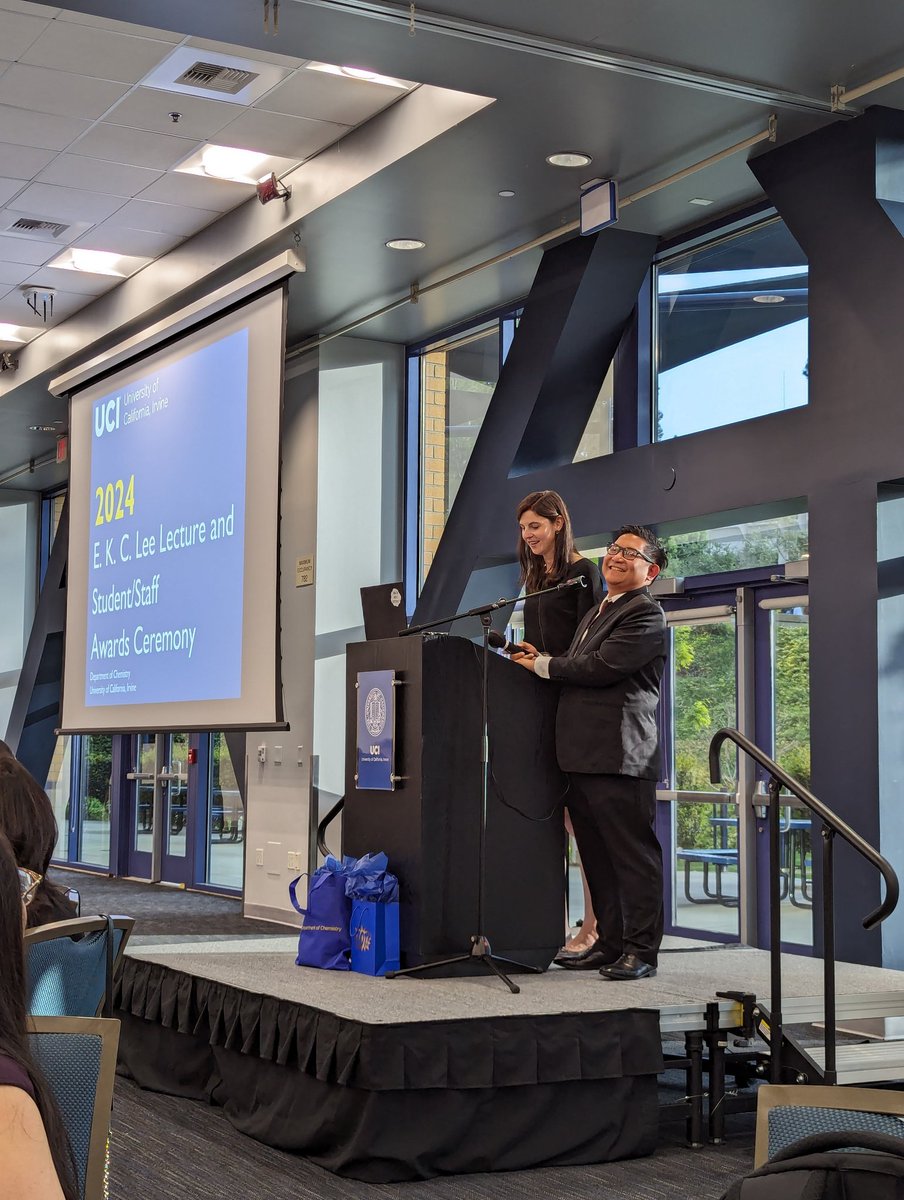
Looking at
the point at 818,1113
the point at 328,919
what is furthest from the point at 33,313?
the point at 818,1113

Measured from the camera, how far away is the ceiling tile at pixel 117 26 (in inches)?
233

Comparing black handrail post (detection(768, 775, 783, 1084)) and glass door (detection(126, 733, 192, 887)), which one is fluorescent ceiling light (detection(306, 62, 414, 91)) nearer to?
black handrail post (detection(768, 775, 783, 1084))

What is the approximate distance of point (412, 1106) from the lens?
3.85 metres

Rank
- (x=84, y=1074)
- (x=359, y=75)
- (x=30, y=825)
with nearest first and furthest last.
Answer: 1. (x=84, y=1074)
2. (x=30, y=825)
3. (x=359, y=75)

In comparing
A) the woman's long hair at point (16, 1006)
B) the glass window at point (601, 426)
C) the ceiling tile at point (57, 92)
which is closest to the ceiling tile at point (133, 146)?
the ceiling tile at point (57, 92)

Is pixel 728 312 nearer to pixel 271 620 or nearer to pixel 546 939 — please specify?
Answer: pixel 271 620

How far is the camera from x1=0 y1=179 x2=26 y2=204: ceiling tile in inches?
307

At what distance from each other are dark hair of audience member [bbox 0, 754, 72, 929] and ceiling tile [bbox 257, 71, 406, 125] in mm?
4243

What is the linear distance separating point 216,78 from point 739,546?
11.5 feet

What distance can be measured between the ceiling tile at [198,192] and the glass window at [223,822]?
4437mm

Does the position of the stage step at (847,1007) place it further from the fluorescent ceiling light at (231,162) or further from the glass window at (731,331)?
the fluorescent ceiling light at (231,162)

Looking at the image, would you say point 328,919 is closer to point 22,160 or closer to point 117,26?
point 117,26

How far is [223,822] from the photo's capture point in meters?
11.2

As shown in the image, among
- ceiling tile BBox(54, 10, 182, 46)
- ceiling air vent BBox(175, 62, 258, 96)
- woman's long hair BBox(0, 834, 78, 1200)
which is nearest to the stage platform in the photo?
woman's long hair BBox(0, 834, 78, 1200)
